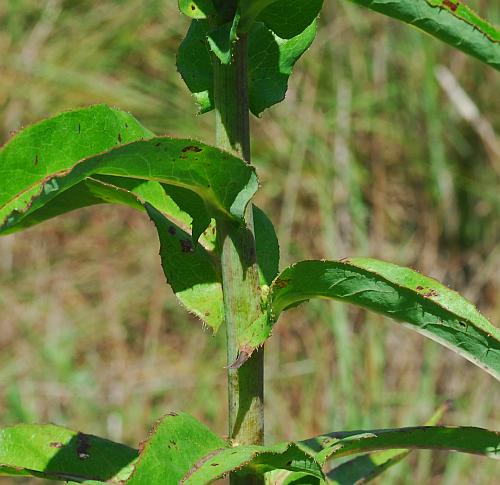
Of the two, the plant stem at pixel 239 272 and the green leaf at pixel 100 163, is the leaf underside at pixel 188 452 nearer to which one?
the plant stem at pixel 239 272

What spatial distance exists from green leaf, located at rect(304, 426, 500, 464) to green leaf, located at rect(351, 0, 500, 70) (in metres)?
0.32

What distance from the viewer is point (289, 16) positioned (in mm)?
745

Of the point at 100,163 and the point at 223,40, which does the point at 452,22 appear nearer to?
the point at 223,40

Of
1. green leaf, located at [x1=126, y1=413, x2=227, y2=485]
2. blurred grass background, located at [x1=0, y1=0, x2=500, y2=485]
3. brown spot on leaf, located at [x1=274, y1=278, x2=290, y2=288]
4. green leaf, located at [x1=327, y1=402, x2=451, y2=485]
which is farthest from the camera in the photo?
blurred grass background, located at [x1=0, y1=0, x2=500, y2=485]

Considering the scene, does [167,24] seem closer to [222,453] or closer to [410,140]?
[410,140]

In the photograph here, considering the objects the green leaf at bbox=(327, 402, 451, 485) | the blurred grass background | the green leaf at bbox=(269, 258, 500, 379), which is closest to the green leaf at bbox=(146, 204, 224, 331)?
the green leaf at bbox=(269, 258, 500, 379)

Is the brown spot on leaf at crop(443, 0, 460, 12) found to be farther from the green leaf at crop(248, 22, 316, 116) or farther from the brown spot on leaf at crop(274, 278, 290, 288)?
the brown spot on leaf at crop(274, 278, 290, 288)

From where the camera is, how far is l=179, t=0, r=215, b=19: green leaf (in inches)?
26.6

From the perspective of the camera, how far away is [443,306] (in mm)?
664

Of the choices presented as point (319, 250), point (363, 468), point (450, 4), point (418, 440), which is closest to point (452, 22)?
point (450, 4)

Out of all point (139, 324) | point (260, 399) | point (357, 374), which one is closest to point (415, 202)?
point (357, 374)

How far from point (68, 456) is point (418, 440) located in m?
0.33

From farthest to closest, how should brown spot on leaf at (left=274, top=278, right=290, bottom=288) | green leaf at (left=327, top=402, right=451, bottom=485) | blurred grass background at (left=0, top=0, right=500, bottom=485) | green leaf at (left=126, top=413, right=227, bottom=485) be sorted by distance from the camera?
1. blurred grass background at (left=0, top=0, right=500, bottom=485)
2. green leaf at (left=327, top=402, right=451, bottom=485)
3. brown spot on leaf at (left=274, top=278, right=290, bottom=288)
4. green leaf at (left=126, top=413, right=227, bottom=485)

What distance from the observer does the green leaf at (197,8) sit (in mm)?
676
